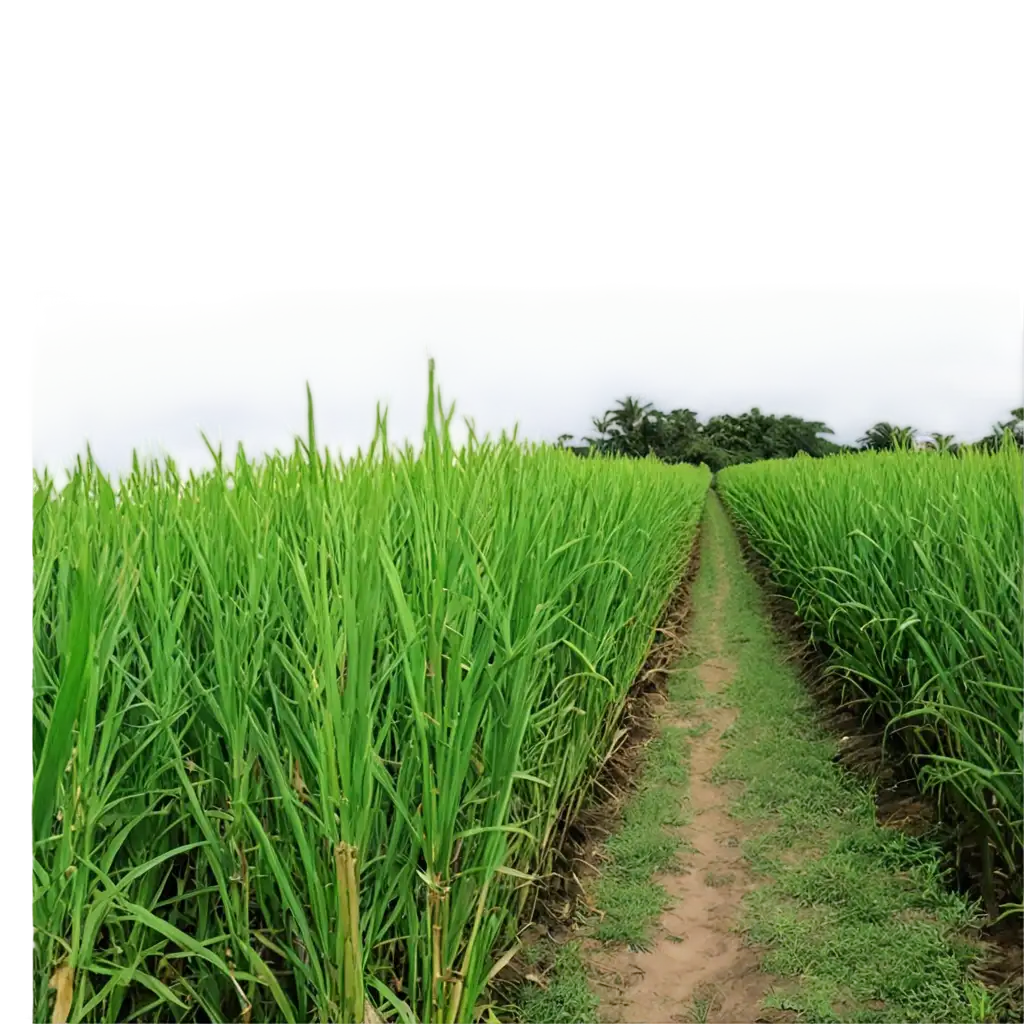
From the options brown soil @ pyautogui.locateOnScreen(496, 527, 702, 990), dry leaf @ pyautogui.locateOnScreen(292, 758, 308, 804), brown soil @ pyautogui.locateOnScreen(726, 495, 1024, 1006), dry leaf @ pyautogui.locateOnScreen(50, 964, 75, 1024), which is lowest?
brown soil @ pyautogui.locateOnScreen(496, 527, 702, 990)

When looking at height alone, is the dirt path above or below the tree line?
below

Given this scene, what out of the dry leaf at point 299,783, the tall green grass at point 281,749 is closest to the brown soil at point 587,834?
the tall green grass at point 281,749

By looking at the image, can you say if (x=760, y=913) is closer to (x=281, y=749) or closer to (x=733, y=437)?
(x=281, y=749)

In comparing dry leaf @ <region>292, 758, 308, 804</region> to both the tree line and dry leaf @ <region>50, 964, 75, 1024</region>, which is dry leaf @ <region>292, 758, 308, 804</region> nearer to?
dry leaf @ <region>50, 964, 75, 1024</region>

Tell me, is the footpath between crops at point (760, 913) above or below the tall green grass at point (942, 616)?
below

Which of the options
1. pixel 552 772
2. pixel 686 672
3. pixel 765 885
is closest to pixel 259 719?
pixel 552 772

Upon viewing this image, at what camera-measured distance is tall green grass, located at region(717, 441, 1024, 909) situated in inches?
61.2

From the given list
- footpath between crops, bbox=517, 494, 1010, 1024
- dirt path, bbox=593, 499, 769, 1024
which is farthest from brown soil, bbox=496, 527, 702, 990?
dirt path, bbox=593, 499, 769, 1024

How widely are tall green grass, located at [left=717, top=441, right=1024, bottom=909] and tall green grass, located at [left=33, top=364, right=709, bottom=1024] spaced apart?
107 centimetres

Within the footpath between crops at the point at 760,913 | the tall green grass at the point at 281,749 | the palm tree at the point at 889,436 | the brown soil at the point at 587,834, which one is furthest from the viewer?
the palm tree at the point at 889,436

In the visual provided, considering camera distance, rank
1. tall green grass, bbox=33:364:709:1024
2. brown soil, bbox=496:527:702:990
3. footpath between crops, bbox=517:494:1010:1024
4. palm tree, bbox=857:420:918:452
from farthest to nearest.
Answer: palm tree, bbox=857:420:918:452 < brown soil, bbox=496:527:702:990 < footpath between crops, bbox=517:494:1010:1024 < tall green grass, bbox=33:364:709:1024

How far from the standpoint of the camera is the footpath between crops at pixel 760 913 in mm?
1336

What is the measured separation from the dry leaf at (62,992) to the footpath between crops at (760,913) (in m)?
0.79

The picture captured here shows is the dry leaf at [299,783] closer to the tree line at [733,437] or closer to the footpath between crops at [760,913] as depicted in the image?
the footpath between crops at [760,913]
